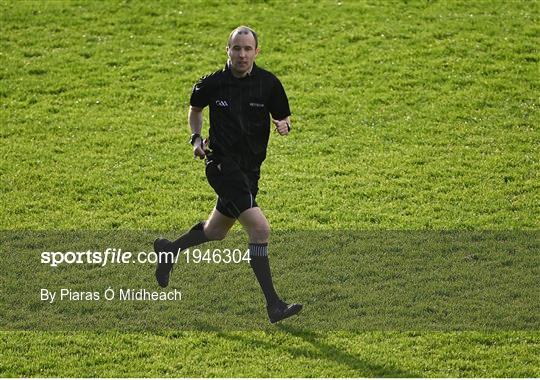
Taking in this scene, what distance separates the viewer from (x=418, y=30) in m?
18.4

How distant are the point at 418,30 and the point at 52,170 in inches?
270

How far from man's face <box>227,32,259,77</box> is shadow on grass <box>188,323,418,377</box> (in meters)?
2.26

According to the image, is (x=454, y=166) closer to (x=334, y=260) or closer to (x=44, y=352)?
(x=334, y=260)

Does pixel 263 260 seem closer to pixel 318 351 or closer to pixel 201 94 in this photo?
pixel 318 351

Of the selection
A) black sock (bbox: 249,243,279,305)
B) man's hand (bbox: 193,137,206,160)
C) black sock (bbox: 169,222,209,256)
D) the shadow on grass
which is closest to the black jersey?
man's hand (bbox: 193,137,206,160)

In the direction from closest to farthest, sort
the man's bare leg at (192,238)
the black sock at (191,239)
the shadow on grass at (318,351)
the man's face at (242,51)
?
the shadow on grass at (318,351) < the man's face at (242,51) < the man's bare leg at (192,238) < the black sock at (191,239)

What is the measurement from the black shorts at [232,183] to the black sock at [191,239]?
0.53 meters

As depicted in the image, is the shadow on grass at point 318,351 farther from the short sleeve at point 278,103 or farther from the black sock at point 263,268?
the short sleeve at point 278,103

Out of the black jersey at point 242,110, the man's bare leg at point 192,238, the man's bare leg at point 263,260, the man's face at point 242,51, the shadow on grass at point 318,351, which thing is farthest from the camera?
the man's bare leg at point 192,238

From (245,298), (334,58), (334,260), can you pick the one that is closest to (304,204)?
(334,260)

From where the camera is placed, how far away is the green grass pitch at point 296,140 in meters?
9.53

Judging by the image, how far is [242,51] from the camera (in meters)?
9.87

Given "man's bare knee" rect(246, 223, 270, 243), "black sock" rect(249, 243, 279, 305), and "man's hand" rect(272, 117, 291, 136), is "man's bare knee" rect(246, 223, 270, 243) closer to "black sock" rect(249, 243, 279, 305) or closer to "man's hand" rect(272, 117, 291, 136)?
"black sock" rect(249, 243, 279, 305)

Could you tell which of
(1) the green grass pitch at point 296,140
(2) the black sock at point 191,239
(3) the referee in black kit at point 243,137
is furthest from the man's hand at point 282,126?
(1) the green grass pitch at point 296,140
